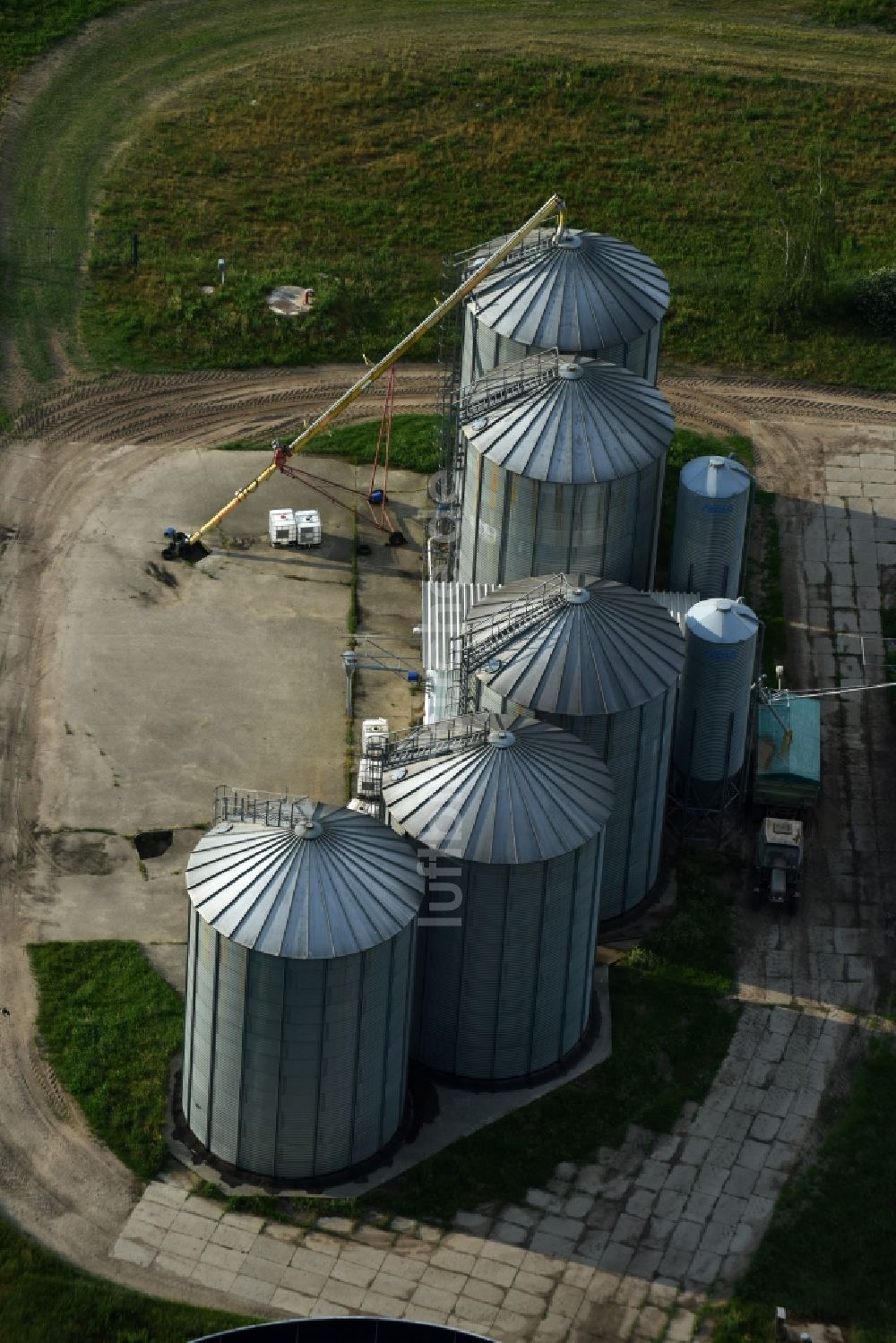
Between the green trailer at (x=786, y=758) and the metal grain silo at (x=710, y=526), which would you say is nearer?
the green trailer at (x=786, y=758)

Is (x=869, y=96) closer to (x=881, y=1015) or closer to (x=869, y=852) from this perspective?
(x=869, y=852)

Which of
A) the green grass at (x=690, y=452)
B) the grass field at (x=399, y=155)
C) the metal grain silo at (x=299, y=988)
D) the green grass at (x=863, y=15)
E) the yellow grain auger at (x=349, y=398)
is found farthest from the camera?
the green grass at (x=863, y=15)

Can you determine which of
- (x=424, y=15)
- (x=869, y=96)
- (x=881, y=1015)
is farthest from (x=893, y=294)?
(x=881, y=1015)

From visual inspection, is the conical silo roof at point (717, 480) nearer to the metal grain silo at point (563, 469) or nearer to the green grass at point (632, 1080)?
the metal grain silo at point (563, 469)

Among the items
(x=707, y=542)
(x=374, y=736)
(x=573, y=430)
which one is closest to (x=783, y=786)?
(x=707, y=542)

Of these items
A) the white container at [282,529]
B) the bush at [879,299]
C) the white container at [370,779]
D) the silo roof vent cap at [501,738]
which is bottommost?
the white container at [370,779]

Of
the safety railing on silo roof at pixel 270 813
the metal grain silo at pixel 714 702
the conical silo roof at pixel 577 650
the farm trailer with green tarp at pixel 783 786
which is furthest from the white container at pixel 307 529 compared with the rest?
the safety railing on silo roof at pixel 270 813

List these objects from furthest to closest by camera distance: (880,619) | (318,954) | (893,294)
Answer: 1. (893,294)
2. (880,619)
3. (318,954)

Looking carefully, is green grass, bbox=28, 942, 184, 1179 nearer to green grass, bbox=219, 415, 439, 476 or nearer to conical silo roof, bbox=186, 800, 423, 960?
conical silo roof, bbox=186, 800, 423, 960
